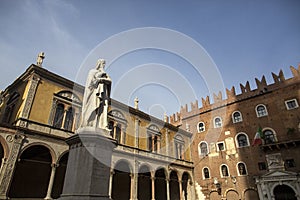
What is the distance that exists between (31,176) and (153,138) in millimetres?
11054

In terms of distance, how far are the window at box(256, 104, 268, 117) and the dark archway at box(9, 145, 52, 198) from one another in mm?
19424

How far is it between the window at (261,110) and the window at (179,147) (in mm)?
8784

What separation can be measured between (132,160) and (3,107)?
36.5 ft

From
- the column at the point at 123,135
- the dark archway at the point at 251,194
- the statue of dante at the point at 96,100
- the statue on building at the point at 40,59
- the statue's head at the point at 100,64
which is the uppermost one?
the statue on building at the point at 40,59

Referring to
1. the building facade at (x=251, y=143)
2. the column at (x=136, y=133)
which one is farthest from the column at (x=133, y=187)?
the building facade at (x=251, y=143)

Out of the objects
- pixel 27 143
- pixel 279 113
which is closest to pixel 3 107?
pixel 27 143

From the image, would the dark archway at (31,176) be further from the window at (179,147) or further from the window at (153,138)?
the window at (179,147)

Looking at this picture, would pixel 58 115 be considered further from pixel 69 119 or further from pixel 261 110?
pixel 261 110

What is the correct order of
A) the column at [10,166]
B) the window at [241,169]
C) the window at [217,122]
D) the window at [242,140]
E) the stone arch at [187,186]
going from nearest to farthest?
1. the column at [10,166]
2. the window at [241,169]
3. the window at [242,140]
4. the stone arch at [187,186]
5. the window at [217,122]

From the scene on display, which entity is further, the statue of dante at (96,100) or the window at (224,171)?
the window at (224,171)

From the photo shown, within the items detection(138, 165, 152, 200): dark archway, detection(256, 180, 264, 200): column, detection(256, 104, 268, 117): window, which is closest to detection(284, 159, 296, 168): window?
detection(256, 180, 264, 200): column

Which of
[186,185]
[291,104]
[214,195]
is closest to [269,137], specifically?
[291,104]

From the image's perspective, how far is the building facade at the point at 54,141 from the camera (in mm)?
11188

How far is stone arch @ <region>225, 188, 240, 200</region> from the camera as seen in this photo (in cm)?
1864
